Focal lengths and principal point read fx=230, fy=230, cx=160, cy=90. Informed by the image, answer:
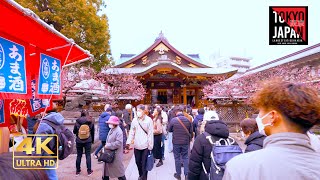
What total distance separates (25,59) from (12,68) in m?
0.27

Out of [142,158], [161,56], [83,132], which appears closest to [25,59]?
[83,132]

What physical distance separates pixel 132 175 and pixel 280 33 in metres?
7.42

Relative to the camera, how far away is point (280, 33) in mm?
8766

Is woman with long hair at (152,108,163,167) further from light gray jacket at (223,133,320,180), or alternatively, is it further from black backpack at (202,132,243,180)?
light gray jacket at (223,133,320,180)

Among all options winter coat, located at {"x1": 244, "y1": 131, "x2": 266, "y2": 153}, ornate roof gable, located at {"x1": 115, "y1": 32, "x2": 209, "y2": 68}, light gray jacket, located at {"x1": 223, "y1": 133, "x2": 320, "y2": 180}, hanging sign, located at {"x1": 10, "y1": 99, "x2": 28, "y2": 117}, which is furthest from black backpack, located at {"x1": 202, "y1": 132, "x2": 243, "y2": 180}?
ornate roof gable, located at {"x1": 115, "y1": 32, "x2": 209, "y2": 68}

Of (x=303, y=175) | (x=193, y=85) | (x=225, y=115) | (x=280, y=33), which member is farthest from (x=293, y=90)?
(x=193, y=85)

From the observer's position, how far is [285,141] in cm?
125

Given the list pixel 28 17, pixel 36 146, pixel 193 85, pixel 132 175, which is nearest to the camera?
pixel 28 17

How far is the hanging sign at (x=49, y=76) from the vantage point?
130 inches

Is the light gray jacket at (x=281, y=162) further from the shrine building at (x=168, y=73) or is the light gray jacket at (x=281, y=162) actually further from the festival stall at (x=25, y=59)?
the shrine building at (x=168, y=73)

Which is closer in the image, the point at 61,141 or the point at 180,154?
the point at 61,141

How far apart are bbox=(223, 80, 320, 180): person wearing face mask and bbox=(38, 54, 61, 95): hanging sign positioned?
2912mm

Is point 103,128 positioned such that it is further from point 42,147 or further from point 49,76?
point 42,147

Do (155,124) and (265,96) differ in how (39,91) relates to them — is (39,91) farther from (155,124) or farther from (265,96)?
(155,124)
